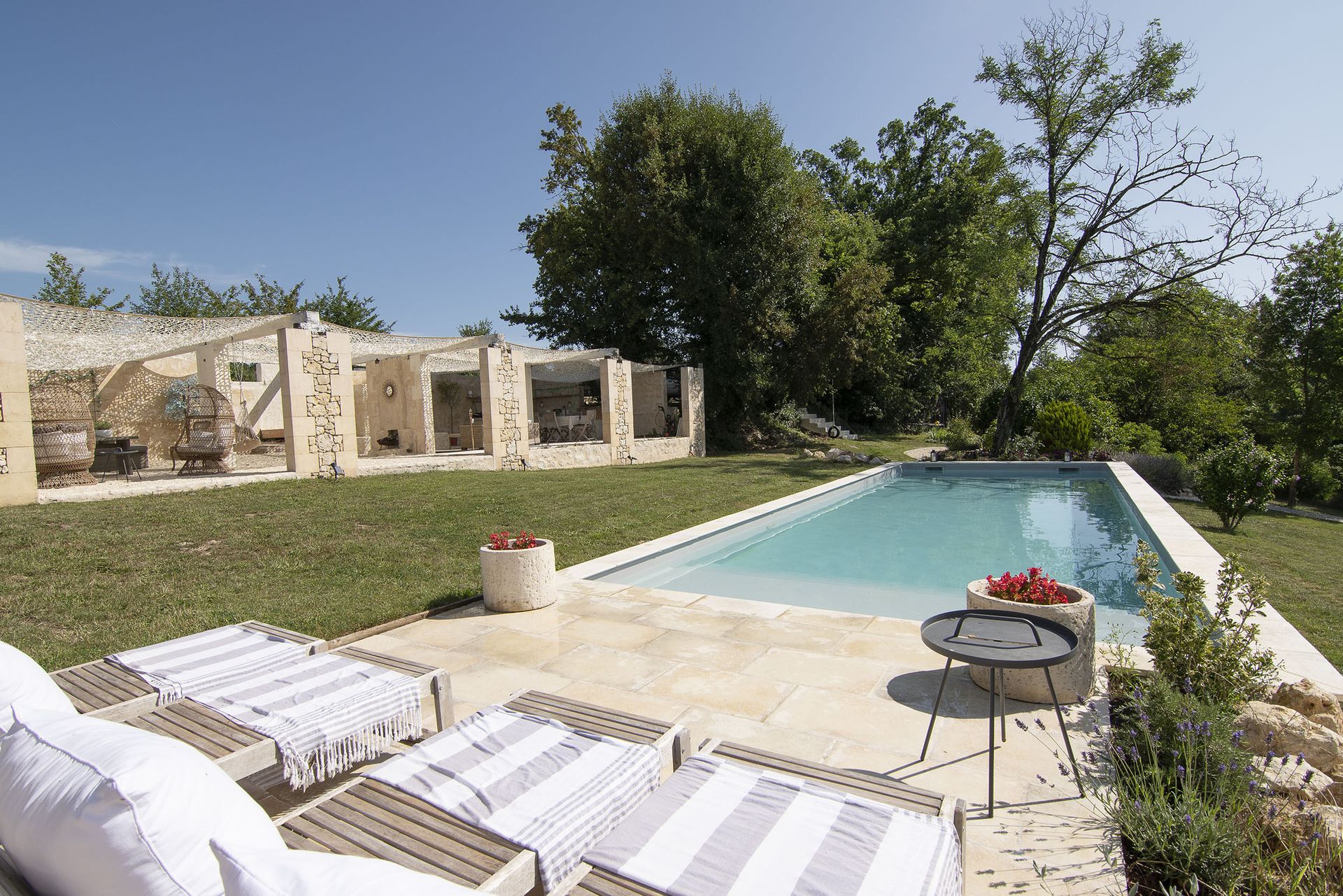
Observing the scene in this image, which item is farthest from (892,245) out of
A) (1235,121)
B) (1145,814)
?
(1145,814)

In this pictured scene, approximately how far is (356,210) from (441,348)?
11.6 metres

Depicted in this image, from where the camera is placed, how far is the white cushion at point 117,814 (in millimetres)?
1033

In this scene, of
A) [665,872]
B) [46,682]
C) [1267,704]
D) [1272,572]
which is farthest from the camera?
[1272,572]

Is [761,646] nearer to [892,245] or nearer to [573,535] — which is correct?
[573,535]

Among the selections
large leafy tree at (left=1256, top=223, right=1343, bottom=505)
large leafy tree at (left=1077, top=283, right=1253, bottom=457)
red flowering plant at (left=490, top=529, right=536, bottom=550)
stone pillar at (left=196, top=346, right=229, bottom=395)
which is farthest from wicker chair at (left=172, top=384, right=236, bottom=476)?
large leafy tree at (left=1256, top=223, right=1343, bottom=505)

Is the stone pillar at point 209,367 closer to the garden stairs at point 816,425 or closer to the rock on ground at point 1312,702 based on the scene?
the rock on ground at point 1312,702

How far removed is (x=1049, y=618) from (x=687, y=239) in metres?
17.1

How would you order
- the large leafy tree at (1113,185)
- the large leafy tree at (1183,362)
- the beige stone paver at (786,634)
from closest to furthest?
the beige stone paver at (786,634) < the large leafy tree at (1113,185) < the large leafy tree at (1183,362)

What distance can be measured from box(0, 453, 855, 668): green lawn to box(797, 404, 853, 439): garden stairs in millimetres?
13654

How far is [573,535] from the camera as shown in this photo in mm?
7871

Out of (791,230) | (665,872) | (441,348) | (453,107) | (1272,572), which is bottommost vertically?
(1272,572)

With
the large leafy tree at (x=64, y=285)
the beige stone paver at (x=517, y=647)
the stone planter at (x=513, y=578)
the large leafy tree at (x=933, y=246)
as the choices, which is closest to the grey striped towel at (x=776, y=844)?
the beige stone paver at (x=517, y=647)

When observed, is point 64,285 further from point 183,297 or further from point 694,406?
point 694,406

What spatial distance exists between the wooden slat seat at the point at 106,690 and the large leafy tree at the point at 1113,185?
58.7 feet
